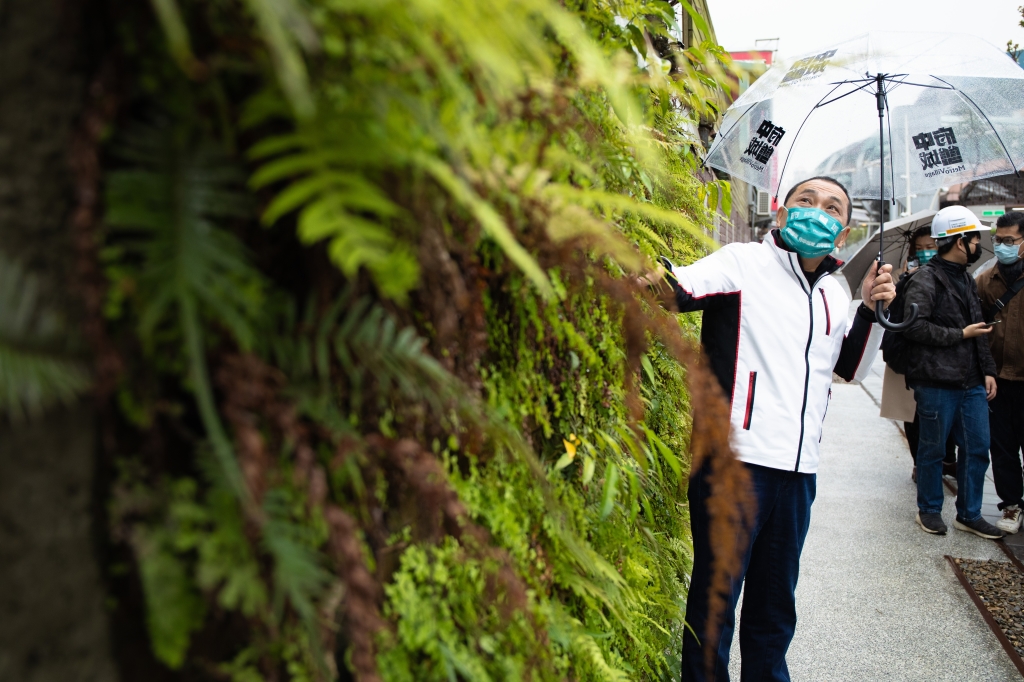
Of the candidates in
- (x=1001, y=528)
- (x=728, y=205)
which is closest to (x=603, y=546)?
(x=728, y=205)

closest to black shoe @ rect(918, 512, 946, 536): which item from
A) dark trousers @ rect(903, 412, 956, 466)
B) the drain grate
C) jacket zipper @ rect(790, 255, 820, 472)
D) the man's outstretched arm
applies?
the drain grate

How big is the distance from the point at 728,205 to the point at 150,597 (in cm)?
309

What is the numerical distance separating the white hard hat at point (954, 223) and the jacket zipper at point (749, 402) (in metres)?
3.28

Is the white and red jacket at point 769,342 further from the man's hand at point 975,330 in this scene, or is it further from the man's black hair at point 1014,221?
the man's black hair at point 1014,221

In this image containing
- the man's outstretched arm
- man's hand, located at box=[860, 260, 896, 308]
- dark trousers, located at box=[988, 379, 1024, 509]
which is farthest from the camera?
dark trousers, located at box=[988, 379, 1024, 509]

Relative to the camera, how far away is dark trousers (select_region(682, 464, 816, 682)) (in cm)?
281

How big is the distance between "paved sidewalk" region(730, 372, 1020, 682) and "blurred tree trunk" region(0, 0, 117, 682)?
3.43 metres

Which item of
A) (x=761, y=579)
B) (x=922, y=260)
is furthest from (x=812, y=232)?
(x=922, y=260)

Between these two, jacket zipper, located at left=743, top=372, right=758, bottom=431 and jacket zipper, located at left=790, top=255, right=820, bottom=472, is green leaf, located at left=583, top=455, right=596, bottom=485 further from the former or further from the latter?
jacket zipper, located at left=790, top=255, right=820, bottom=472

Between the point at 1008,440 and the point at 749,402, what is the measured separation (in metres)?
3.93

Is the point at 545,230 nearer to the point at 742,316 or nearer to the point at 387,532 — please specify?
the point at 387,532

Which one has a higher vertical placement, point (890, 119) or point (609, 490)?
point (890, 119)

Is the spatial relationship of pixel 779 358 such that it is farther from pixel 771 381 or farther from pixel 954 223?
pixel 954 223

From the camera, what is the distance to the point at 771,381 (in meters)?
2.80
